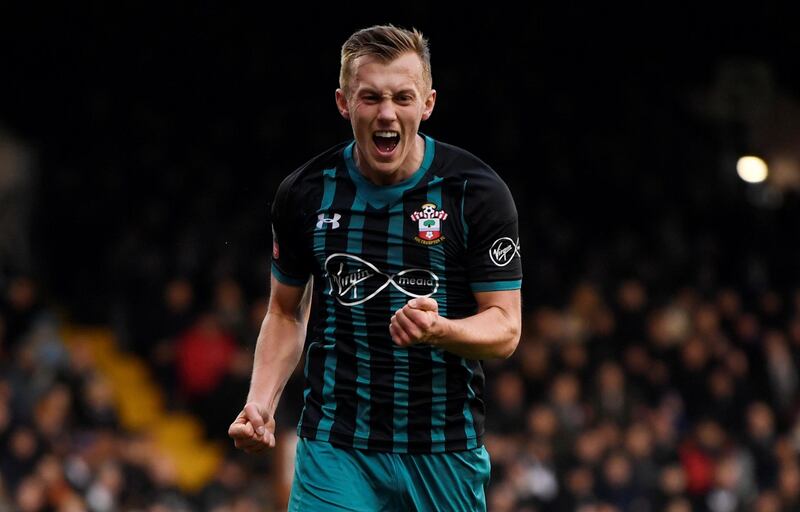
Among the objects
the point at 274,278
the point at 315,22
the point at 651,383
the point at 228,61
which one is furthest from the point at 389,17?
the point at 274,278

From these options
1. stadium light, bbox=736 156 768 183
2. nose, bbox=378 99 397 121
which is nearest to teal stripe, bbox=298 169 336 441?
nose, bbox=378 99 397 121

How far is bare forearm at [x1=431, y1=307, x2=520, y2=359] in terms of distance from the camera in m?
3.99

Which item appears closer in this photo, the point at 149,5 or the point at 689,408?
the point at 689,408

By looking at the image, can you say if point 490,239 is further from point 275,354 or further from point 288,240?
point 275,354

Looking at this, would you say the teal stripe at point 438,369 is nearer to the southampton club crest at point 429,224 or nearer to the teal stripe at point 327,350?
the southampton club crest at point 429,224

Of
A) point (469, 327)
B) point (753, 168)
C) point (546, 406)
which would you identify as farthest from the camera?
point (753, 168)

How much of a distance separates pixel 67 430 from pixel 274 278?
7.24m

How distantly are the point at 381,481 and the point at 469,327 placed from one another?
2.07 ft

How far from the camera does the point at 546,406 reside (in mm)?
13164

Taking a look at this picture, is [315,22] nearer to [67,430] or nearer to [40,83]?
[40,83]

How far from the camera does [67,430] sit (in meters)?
11.5

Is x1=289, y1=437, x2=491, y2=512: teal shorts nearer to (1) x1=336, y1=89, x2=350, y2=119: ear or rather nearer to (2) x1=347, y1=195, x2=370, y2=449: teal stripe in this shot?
(2) x1=347, y1=195, x2=370, y2=449: teal stripe

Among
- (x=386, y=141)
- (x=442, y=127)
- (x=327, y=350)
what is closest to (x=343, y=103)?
(x=386, y=141)

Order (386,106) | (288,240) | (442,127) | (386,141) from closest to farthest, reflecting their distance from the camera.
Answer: (386,106) → (386,141) → (288,240) → (442,127)
